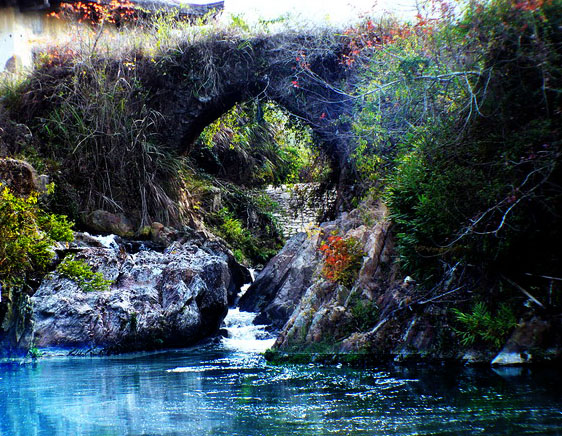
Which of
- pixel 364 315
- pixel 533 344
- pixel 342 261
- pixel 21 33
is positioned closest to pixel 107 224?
pixel 342 261

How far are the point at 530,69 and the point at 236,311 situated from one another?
26.1ft

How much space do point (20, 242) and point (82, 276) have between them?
41.2 inches

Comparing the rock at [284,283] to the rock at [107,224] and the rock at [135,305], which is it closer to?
the rock at [135,305]

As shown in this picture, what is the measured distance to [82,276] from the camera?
30.6 ft

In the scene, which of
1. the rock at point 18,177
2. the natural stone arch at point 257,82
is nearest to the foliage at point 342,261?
the natural stone arch at point 257,82

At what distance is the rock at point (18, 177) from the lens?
1038 centimetres

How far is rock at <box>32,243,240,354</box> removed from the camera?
8.75 metres

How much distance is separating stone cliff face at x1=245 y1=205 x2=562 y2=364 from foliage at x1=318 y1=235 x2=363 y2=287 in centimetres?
10

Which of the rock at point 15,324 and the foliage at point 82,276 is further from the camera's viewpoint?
the foliage at point 82,276

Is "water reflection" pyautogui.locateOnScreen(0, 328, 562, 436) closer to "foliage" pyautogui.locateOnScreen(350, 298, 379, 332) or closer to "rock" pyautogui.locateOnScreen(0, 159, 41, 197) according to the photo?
"foliage" pyautogui.locateOnScreen(350, 298, 379, 332)

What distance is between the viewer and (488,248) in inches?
265

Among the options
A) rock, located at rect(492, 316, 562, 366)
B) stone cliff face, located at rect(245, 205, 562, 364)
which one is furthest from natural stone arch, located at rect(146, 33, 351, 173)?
rock, located at rect(492, 316, 562, 366)

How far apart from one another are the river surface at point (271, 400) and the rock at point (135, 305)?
1.05m

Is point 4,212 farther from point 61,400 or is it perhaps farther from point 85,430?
point 85,430
